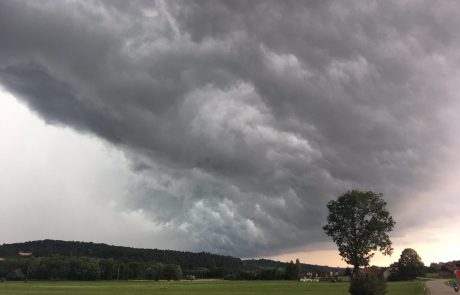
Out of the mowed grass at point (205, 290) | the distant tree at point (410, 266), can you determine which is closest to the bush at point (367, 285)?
the mowed grass at point (205, 290)

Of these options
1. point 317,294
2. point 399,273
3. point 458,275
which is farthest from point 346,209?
point 399,273

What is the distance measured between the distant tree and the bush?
157 meters

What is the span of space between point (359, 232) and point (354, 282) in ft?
142

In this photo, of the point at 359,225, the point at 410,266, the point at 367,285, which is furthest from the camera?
the point at 410,266

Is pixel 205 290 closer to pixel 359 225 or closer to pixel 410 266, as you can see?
pixel 359 225

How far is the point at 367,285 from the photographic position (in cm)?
4162

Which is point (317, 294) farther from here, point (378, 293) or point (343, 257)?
point (378, 293)

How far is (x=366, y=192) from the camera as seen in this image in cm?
8419

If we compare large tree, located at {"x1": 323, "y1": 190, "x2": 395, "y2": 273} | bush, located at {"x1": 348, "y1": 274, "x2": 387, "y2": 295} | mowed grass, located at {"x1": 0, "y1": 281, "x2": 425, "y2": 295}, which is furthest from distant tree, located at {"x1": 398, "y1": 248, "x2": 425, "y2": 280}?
bush, located at {"x1": 348, "y1": 274, "x2": 387, "y2": 295}

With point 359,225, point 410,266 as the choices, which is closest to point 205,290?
point 359,225

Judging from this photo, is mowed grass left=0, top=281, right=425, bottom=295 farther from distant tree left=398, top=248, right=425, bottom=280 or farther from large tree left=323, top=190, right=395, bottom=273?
distant tree left=398, top=248, right=425, bottom=280

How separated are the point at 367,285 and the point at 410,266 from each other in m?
160

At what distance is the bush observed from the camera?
136 feet

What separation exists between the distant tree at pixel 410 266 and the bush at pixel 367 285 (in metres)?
157
